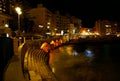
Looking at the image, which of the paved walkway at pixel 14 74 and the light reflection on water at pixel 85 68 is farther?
the light reflection on water at pixel 85 68

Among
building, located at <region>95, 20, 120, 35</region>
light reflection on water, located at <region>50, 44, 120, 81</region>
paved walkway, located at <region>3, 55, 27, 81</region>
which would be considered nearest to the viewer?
paved walkway, located at <region>3, 55, 27, 81</region>

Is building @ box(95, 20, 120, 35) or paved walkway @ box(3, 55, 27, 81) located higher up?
building @ box(95, 20, 120, 35)

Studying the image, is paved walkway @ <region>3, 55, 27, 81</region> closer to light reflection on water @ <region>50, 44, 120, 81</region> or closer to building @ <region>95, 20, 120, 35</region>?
light reflection on water @ <region>50, 44, 120, 81</region>

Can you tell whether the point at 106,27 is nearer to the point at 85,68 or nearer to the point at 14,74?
the point at 85,68

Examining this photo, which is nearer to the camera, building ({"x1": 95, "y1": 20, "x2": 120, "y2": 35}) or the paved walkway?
the paved walkway

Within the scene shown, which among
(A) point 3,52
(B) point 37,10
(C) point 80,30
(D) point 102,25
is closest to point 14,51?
(A) point 3,52

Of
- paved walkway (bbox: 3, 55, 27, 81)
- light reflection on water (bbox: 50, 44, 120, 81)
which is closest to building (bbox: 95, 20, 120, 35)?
light reflection on water (bbox: 50, 44, 120, 81)

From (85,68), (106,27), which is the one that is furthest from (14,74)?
(106,27)

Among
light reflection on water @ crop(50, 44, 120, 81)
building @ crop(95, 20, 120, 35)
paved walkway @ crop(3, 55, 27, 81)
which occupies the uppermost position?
building @ crop(95, 20, 120, 35)

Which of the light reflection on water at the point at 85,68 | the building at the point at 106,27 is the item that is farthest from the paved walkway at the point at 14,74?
the building at the point at 106,27

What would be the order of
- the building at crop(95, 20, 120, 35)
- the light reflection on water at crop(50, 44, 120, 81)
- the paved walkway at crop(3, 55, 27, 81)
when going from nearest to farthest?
the paved walkway at crop(3, 55, 27, 81), the light reflection on water at crop(50, 44, 120, 81), the building at crop(95, 20, 120, 35)

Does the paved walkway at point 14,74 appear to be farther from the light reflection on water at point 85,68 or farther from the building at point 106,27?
the building at point 106,27

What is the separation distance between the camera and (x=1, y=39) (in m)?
13.9

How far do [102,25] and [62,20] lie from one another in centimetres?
4367
